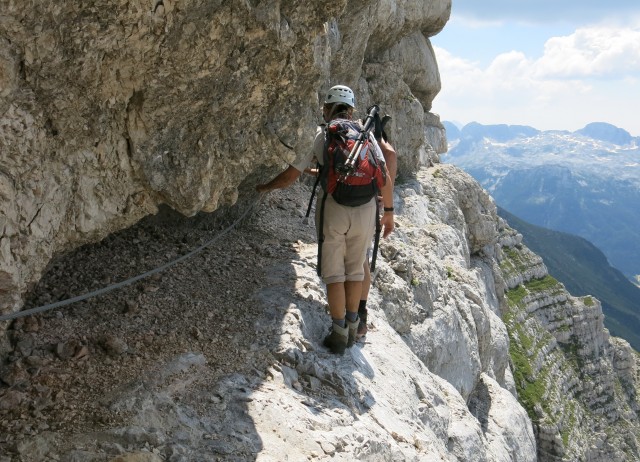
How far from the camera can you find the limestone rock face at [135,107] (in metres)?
6.25

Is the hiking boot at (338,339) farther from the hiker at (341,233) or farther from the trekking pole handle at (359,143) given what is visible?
the trekking pole handle at (359,143)

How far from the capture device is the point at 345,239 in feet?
30.0

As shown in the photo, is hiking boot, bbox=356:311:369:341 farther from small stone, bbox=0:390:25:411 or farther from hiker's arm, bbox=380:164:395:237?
small stone, bbox=0:390:25:411

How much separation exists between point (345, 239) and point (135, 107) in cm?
374

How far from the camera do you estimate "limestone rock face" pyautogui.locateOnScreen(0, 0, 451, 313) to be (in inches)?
246

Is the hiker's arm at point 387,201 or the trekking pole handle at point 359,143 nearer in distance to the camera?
the trekking pole handle at point 359,143

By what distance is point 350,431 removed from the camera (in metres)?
7.71

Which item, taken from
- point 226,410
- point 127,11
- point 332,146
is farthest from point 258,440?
point 127,11

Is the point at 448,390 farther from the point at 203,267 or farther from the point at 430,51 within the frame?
the point at 430,51

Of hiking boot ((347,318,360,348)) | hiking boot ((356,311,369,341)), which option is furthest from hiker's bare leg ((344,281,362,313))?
hiking boot ((356,311,369,341))

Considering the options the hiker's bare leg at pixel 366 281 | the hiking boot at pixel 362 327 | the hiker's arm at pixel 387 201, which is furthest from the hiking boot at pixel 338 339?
the hiker's arm at pixel 387 201

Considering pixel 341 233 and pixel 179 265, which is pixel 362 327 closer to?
pixel 341 233

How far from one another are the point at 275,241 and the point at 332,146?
447 centimetres

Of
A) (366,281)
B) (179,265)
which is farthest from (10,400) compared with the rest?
(366,281)
